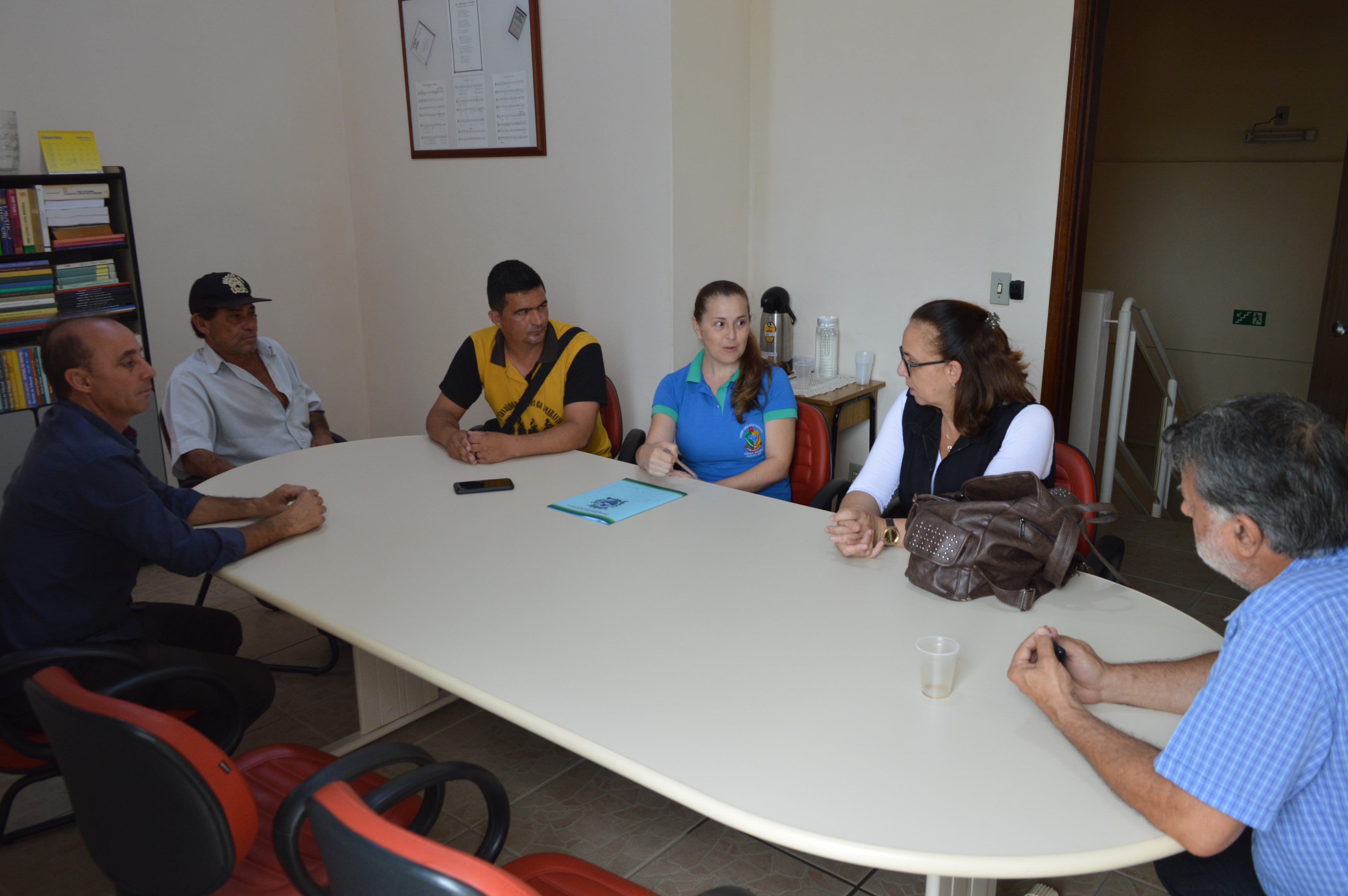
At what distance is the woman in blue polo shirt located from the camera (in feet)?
9.56

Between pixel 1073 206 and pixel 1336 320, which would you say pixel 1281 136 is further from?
pixel 1073 206

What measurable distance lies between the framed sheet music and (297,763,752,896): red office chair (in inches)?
136

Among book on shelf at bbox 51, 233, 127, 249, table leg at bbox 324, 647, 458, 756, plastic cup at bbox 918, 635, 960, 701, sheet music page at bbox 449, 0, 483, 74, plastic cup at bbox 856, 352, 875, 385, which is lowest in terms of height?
table leg at bbox 324, 647, 458, 756

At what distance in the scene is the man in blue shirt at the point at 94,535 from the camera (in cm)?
195

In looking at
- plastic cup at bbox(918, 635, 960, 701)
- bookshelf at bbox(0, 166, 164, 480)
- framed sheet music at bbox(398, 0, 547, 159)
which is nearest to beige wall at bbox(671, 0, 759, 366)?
framed sheet music at bbox(398, 0, 547, 159)

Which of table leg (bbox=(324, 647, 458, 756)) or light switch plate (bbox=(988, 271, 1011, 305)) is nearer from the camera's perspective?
table leg (bbox=(324, 647, 458, 756))

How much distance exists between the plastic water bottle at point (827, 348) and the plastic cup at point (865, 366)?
0.11 metres

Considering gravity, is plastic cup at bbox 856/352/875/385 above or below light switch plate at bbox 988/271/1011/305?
below

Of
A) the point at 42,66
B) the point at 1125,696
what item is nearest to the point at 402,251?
the point at 42,66

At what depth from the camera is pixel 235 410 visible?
130 inches

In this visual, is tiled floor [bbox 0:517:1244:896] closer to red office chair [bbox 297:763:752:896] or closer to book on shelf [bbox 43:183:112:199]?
Result: red office chair [bbox 297:763:752:896]

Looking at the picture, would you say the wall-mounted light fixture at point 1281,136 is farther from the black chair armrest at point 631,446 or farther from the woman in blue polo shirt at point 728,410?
the black chair armrest at point 631,446

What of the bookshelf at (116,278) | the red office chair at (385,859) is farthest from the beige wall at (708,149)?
the red office chair at (385,859)

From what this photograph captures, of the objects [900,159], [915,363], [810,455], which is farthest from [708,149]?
[915,363]
